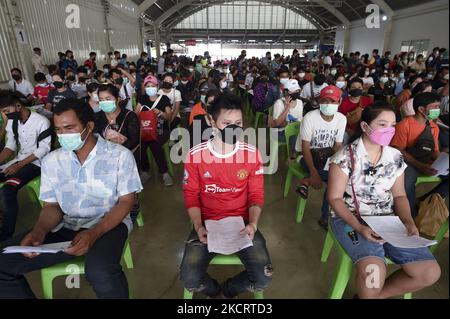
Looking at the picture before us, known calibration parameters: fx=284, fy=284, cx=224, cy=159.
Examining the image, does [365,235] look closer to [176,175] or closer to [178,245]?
[178,245]

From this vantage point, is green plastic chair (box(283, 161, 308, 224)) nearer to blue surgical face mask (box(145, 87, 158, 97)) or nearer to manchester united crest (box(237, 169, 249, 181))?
manchester united crest (box(237, 169, 249, 181))

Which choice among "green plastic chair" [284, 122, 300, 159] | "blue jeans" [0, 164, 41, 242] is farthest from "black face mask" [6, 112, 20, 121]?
"green plastic chair" [284, 122, 300, 159]

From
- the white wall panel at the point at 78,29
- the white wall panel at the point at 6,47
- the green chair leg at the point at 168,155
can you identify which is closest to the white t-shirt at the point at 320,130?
the green chair leg at the point at 168,155

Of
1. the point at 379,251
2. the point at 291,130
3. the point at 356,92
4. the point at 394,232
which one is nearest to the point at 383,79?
the point at 356,92

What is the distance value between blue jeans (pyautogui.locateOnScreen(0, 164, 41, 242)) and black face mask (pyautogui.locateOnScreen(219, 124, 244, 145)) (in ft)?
6.38

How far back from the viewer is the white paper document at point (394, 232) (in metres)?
1.48

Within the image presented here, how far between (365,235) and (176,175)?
2764 mm

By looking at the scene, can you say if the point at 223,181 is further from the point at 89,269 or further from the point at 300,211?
the point at 300,211

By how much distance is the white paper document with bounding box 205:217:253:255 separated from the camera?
1479 millimetres

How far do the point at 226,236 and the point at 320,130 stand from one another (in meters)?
1.62

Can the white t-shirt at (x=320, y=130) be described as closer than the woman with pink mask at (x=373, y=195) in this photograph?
No

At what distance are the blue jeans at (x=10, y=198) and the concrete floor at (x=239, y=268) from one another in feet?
1.19

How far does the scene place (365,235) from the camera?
1580mm

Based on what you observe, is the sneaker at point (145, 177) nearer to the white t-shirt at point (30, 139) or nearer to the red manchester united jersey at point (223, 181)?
the white t-shirt at point (30, 139)
